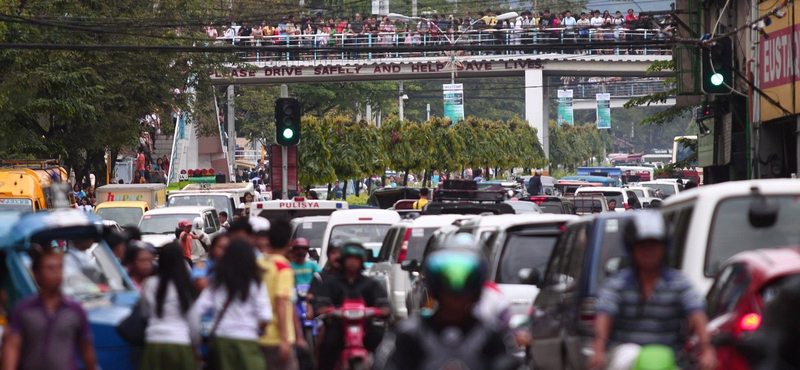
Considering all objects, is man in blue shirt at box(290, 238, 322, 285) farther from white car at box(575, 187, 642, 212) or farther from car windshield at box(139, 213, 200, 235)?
white car at box(575, 187, 642, 212)

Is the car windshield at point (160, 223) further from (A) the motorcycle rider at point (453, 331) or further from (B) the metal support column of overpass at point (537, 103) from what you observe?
(B) the metal support column of overpass at point (537, 103)

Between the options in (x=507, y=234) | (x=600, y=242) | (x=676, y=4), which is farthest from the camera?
(x=676, y=4)

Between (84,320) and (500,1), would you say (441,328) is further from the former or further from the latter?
(500,1)

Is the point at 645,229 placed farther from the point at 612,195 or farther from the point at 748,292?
the point at 612,195

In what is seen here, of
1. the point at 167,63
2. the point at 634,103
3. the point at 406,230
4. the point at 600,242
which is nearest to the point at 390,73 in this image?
the point at 167,63

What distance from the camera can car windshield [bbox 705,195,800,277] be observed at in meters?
7.84

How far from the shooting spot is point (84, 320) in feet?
22.4

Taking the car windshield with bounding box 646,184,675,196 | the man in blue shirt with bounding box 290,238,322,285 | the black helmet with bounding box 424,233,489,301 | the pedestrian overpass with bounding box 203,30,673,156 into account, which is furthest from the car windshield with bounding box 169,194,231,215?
the pedestrian overpass with bounding box 203,30,673,156

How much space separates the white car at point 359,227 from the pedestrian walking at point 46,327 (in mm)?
8993

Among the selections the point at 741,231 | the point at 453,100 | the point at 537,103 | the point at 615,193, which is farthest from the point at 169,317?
the point at 537,103

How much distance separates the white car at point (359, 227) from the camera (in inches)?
634

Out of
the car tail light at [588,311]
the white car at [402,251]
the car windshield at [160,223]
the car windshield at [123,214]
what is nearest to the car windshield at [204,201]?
the car windshield at [123,214]

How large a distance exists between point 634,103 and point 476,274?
26853 mm

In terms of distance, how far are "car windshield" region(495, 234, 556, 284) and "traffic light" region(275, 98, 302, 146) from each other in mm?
8316
